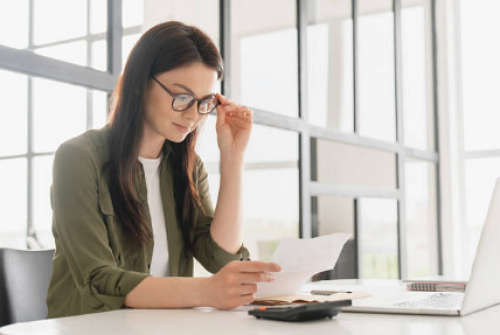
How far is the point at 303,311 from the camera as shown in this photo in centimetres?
94

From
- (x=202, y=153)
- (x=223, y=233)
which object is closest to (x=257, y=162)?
(x=202, y=153)

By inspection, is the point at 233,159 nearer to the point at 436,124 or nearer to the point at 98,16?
the point at 98,16

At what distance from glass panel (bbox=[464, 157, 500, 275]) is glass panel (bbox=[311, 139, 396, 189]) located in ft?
3.30

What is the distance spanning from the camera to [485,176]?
4887mm

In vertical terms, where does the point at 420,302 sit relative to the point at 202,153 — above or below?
below

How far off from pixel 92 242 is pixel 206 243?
399 millimetres

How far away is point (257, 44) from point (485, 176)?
2772mm

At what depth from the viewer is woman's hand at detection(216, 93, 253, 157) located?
1645 mm

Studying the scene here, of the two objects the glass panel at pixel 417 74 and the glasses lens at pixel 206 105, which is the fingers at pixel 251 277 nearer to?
the glasses lens at pixel 206 105

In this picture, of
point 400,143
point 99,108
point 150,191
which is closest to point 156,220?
point 150,191

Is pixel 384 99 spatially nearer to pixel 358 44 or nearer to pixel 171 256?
pixel 358 44

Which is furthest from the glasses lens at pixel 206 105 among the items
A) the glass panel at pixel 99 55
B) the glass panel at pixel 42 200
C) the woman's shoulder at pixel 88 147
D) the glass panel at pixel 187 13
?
the glass panel at pixel 187 13

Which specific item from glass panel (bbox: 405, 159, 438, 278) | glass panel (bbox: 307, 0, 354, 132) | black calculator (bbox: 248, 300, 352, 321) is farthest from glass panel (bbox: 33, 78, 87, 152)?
glass panel (bbox: 405, 159, 438, 278)

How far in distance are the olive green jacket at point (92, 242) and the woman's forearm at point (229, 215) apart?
1.0 inches
